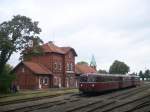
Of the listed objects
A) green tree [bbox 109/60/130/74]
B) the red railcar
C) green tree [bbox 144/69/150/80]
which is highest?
green tree [bbox 109/60/130/74]

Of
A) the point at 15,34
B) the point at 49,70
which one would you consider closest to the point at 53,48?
the point at 49,70

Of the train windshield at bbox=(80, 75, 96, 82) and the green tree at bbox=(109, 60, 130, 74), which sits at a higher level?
the green tree at bbox=(109, 60, 130, 74)

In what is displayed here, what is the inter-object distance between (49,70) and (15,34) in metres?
19.3

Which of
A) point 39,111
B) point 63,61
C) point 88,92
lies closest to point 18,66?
point 63,61

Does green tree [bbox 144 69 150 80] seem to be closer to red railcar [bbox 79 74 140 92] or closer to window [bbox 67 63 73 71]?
window [bbox 67 63 73 71]

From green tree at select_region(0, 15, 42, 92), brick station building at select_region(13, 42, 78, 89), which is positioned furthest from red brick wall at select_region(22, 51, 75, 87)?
green tree at select_region(0, 15, 42, 92)

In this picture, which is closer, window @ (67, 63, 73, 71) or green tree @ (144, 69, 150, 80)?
window @ (67, 63, 73, 71)

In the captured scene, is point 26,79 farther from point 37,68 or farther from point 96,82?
point 96,82

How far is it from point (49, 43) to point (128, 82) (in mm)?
19534

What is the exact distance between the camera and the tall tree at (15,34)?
45406mm

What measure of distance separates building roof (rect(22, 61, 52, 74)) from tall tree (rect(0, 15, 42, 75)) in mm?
12269

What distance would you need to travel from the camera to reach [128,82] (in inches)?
2250

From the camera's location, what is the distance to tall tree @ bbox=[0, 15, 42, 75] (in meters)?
45.4

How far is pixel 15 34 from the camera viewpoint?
47000 mm
